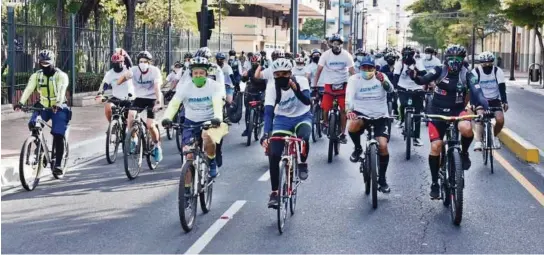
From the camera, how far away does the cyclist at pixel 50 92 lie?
38.1 feet

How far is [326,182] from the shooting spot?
12.1 m

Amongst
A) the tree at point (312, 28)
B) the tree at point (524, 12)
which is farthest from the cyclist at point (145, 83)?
the tree at point (312, 28)

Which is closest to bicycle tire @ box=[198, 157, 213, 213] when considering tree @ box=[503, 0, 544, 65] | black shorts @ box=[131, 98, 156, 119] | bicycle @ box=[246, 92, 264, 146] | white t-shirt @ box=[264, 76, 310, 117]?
white t-shirt @ box=[264, 76, 310, 117]

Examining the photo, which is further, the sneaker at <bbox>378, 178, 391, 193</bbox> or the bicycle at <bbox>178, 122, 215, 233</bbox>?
the sneaker at <bbox>378, 178, 391, 193</bbox>

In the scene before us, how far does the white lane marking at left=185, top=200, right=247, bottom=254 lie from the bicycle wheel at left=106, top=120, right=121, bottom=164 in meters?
3.69

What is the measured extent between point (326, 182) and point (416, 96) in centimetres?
538

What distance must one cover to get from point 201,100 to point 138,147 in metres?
3.02

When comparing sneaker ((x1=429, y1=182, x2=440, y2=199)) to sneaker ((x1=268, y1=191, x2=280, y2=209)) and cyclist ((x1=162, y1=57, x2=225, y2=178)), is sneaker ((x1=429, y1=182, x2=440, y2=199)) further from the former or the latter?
cyclist ((x1=162, y1=57, x2=225, y2=178))

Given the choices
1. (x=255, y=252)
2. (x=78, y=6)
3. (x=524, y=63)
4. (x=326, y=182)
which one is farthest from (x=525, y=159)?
(x=524, y=63)

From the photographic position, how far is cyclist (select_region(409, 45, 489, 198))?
10062 mm

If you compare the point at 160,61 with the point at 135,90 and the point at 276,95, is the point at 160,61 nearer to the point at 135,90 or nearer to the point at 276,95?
the point at 135,90

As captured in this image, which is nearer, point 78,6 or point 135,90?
point 135,90

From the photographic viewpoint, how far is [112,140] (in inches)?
543

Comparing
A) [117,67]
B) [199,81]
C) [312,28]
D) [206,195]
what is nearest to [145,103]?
[117,67]
